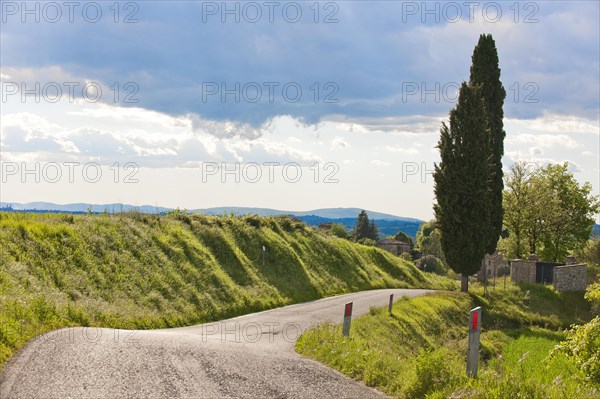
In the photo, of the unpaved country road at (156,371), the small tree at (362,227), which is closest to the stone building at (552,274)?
the unpaved country road at (156,371)

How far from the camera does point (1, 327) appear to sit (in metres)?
12.4

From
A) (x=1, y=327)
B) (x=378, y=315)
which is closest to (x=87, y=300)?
(x=1, y=327)

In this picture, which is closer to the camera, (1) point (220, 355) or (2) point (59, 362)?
(2) point (59, 362)

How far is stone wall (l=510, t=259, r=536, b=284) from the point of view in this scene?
47.1 meters

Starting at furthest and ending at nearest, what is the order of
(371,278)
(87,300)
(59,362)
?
(371,278) → (87,300) → (59,362)

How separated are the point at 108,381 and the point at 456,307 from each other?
31694mm

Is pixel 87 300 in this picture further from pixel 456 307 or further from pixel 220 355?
pixel 456 307

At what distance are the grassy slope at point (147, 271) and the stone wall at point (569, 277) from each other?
14.5 metres

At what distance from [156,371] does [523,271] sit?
43.0 meters

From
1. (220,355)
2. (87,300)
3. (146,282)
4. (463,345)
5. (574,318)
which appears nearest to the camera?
(220,355)

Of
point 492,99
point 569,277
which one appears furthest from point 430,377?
point 492,99

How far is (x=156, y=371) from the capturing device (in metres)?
10.6

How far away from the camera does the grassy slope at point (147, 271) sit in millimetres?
18375

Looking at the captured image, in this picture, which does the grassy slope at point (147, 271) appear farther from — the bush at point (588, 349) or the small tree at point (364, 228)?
the small tree at point (364, 228)
